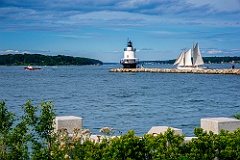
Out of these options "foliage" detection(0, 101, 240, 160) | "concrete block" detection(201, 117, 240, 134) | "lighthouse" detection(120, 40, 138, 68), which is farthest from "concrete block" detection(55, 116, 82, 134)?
"lighthouse" detection(120, 40, 138, 68)

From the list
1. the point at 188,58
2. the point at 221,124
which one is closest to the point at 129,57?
the point at 188,58

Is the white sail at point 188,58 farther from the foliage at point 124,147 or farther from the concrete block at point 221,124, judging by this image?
the foliage at point 124,147

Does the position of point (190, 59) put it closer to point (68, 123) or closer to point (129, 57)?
point (129, 57)

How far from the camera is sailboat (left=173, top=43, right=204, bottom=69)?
4833 inches

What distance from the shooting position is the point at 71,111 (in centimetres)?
3309

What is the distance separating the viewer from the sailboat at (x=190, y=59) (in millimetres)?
122750

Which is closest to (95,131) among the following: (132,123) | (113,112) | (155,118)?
(132,123)

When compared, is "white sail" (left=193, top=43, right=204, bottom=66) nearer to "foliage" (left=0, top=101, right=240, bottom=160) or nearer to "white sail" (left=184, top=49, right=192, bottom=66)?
"white sail" (left=184, top=49, right=192, bottom=66)

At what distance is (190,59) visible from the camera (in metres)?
125

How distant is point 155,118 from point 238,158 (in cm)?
2025

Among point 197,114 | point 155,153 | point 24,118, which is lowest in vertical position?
point 197,114

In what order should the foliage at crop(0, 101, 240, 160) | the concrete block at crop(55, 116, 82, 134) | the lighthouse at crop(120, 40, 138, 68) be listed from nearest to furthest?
the foliage at crop(0, 101, 240, 160)
the concrete block at crop(55, 116, 82, 134)
the lighthouse at crop(120, 40, 138, 68)

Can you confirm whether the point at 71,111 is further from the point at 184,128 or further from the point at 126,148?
the point at 126,148

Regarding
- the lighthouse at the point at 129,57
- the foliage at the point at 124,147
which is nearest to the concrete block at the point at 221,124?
the foliage at the point at 124,147
